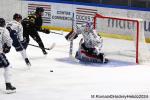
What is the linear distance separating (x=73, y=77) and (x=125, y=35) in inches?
108

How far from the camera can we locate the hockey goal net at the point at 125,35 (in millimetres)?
11281

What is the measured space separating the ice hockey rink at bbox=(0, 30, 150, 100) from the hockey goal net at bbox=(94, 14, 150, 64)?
47 millimetres

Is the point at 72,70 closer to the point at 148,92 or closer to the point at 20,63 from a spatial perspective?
the point at 20,63

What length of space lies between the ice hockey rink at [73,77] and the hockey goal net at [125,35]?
0.05 m

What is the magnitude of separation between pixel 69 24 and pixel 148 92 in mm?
7914

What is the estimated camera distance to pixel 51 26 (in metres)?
16.4

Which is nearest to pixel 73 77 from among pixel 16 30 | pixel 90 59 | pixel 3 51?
pixel 16 30

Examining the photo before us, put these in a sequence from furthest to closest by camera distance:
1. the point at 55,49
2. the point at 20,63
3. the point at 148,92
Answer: the point at 55,49
the point at 20,63
the point at 148,92

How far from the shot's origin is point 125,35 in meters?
12.0

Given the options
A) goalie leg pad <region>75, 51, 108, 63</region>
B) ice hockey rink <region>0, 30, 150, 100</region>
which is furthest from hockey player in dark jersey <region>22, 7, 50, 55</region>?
goalie leg pad <region>75, 51, 108, 63</region>

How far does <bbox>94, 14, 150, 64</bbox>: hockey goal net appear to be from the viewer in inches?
444

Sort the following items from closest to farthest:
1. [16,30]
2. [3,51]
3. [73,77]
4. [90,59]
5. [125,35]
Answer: [3,51] < [73,77] < [16,30] < [90,59] < [125,35]

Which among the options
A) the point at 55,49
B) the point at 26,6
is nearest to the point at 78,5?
the point at 26,6

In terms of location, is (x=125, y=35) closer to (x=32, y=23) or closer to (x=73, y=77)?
(x=32, y=23)
